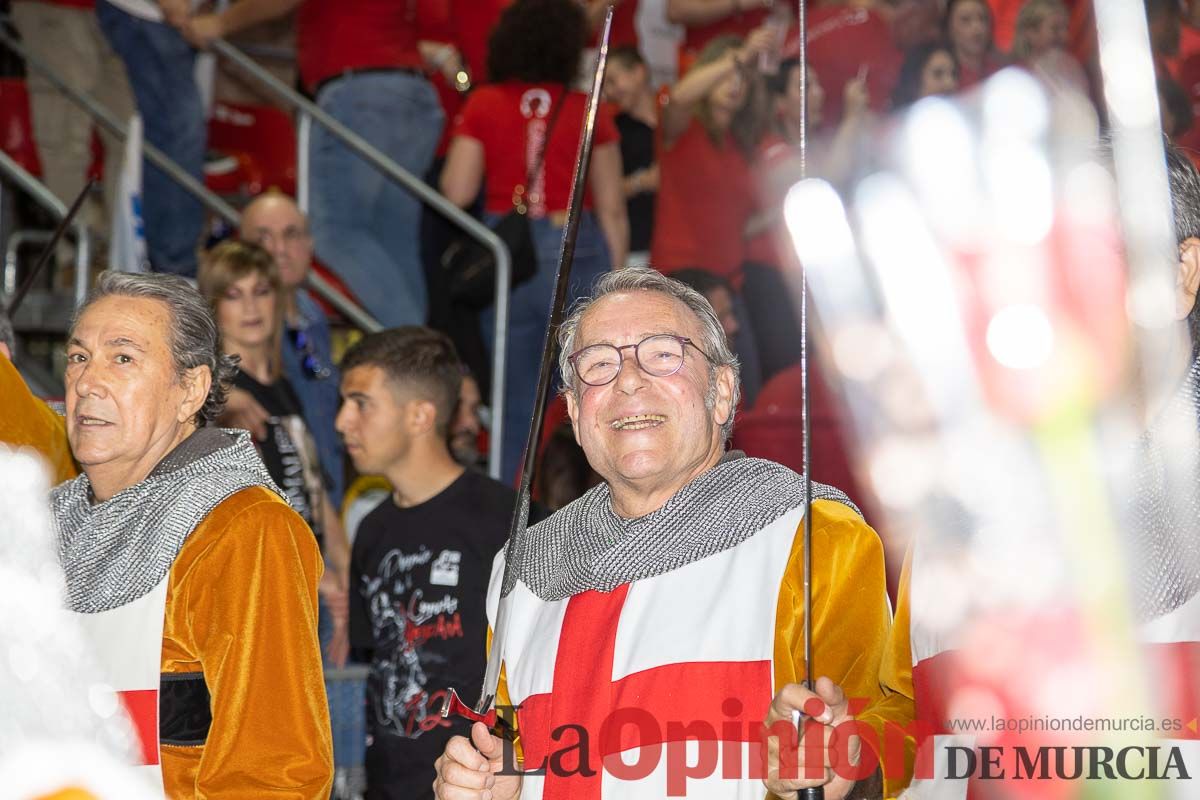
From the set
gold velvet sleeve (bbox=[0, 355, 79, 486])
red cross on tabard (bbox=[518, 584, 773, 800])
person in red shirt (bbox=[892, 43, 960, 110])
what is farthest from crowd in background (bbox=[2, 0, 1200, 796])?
red cross on tabard (bbox=[518, 584, 773, 800])

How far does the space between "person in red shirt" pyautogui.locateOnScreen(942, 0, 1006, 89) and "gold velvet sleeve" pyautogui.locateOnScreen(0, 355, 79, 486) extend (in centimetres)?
345

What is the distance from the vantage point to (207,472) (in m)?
2.34

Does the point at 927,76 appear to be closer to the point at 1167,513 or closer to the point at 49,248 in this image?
the point at 49,248

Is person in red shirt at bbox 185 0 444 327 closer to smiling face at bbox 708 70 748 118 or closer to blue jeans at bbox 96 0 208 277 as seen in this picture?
blue jeans at bbox 96 0 208 277

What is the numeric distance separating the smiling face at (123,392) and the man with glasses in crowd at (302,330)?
166 cm

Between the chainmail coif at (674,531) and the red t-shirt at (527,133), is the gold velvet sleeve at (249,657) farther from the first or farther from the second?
the red t-shirt at (527,133)

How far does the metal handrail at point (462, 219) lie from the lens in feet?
15.4

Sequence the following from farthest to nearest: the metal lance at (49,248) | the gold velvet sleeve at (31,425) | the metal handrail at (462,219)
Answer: the metal handrail at (462,219) → the metal lance at (49,248) → the gold velvet sleeve at (31,425)

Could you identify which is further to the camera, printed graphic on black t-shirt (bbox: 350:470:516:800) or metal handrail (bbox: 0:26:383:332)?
metal handrail (bbox: 0:26:383:332)

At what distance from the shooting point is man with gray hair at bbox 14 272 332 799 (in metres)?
2.15

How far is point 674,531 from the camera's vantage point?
2172 millimetres

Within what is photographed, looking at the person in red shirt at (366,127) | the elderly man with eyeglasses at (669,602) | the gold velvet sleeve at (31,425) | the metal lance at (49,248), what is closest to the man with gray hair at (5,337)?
the gold velvet sleeve at (31,425)

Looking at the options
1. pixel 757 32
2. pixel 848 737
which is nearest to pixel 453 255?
pixel 757 32

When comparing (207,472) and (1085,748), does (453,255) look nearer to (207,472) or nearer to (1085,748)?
(207,472)
